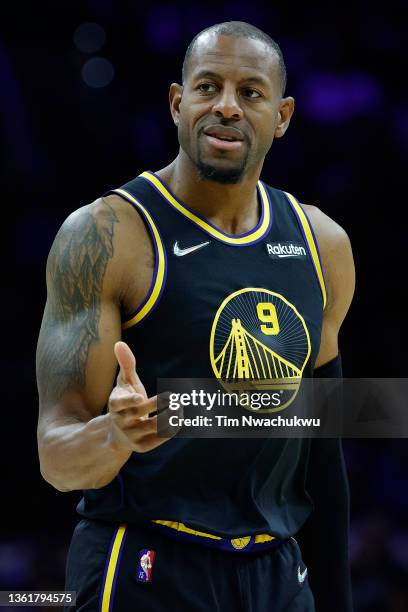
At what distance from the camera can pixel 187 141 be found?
3070 mm

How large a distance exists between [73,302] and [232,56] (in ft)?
2.86

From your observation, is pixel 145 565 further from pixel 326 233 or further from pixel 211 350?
pixel 326 233

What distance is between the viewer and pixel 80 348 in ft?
9.02

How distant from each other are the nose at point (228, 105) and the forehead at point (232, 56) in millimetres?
53

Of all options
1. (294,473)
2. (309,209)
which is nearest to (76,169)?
(309,209)

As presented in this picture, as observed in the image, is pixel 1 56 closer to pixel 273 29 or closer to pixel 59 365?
pixel 273 29

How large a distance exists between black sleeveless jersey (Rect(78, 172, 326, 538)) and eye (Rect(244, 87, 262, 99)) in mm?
366

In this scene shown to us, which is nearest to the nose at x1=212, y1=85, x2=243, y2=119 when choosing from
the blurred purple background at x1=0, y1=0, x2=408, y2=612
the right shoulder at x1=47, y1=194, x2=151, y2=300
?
the right shoulder at x1=47, y1=194, x2=151, y2=300

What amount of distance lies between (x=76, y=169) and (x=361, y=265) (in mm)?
1786

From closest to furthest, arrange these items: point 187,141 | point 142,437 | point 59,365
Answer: point 142,437
point 59,365
point 187,141

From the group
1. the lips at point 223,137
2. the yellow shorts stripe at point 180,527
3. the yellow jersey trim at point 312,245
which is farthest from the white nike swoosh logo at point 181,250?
the yellow shorts stripe at point 180,527

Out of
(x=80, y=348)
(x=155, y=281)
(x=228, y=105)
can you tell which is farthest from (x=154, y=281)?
(x=228, y=105)

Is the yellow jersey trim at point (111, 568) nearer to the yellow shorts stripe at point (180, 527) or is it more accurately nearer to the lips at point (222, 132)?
the yellow shorts stripe at point (180, 527)

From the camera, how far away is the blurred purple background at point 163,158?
5.95m
